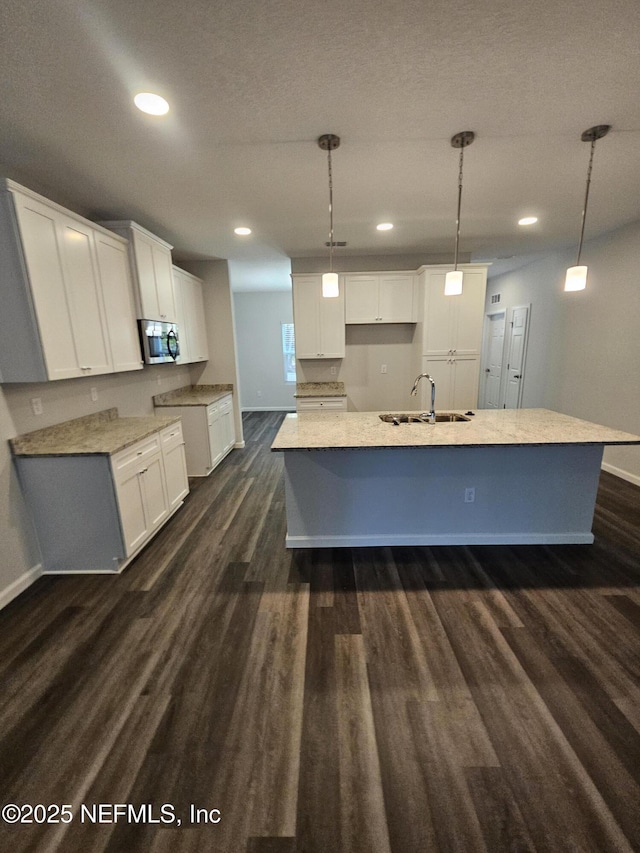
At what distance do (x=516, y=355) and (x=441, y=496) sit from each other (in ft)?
14.8

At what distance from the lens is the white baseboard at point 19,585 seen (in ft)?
7.19

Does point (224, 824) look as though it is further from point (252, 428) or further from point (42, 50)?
point (252, 428)

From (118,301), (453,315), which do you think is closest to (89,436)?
(118,301)

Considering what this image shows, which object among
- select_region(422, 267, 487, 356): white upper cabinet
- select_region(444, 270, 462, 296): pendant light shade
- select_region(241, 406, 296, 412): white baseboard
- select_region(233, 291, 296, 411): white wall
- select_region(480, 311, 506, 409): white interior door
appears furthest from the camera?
select_region(241, 406, 296, 412): white baseboard

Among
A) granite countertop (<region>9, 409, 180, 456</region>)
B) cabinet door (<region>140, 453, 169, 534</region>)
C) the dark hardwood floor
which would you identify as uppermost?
granite countertop (<region>9, 409, 180, 456</region>)

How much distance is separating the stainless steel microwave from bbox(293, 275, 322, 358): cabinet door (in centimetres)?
155

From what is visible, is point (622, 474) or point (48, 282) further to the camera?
point (622, 474)

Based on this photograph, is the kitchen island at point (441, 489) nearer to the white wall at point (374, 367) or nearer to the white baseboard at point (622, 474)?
the white baseboard at point (622, 474)

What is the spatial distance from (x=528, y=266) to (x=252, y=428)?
5.58 meters

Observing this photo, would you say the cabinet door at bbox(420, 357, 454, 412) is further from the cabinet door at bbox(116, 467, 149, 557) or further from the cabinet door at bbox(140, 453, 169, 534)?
the cabinet door at bbox(116, 467, 149, 557)

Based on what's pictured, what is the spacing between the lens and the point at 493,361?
22.4 feet

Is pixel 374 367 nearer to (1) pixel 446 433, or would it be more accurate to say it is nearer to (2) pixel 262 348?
(1) pixel 446 433

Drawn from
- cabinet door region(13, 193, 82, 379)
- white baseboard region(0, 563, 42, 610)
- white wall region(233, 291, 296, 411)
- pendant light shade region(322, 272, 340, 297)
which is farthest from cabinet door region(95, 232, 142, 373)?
white wall region(233, 291, 296, 411)

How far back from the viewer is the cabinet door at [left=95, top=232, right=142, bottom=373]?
9.29 feet
